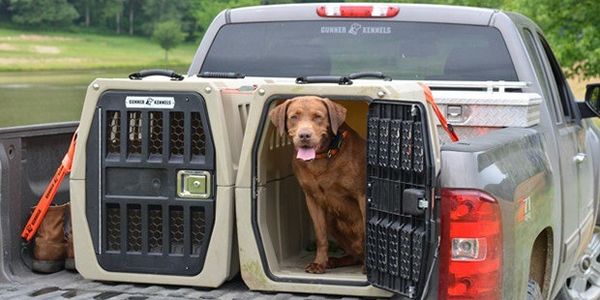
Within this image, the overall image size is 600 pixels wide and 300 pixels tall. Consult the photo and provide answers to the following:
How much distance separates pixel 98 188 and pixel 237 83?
0.80 m

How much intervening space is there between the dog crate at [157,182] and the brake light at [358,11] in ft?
5.18

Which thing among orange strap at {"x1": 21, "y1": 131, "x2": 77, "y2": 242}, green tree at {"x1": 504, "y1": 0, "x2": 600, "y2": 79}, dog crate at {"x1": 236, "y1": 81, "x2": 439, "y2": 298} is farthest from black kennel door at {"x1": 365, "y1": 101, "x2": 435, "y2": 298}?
green tree at {"x1": 504, "y1": 0, "x2": 600, "y2": 79}

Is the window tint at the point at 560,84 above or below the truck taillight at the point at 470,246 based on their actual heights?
above

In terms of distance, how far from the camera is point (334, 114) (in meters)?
4.26

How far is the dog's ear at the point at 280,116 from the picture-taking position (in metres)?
4.13

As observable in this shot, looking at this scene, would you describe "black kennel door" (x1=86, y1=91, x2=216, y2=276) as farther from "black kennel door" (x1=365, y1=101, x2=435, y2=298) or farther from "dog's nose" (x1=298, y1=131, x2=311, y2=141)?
"black kennel door" (x1=365, y1=101, x2=435, y2=298)

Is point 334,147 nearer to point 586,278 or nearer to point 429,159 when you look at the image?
point 429,159

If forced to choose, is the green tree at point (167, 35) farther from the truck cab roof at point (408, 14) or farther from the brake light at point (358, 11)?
the brake light at point (358, 11)

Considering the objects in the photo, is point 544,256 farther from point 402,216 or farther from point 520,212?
point 402,216

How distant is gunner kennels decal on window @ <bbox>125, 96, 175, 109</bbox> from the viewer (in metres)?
4.04

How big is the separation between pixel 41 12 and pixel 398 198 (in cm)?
5811

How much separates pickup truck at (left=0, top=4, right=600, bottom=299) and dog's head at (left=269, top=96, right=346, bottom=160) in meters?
0.11

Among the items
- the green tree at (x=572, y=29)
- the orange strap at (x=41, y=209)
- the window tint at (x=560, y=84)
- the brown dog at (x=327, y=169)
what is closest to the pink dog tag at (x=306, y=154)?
the brown dog at (x=327, y=169)

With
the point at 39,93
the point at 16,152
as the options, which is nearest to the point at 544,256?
the point at 16,152
